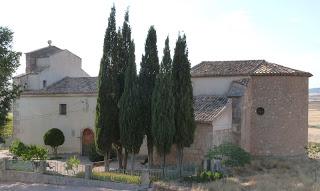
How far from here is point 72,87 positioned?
32.5 metres

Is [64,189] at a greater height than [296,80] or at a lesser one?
lesser

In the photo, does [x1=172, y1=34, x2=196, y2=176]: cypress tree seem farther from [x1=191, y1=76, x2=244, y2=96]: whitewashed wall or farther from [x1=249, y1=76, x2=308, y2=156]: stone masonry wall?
[x1=249, y1=76, x2=308, y2=156]: stone masonry wall

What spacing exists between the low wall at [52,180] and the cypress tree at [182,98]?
12.1 ft

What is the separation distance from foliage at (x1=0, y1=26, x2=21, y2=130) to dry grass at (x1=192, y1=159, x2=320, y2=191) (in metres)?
14.6

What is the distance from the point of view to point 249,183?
2030 cm

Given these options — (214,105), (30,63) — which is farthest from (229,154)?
(30,63)

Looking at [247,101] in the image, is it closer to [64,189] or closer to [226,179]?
[226,179]

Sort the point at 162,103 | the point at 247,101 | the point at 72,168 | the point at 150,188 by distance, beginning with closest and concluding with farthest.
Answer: the point at 150,188 → the point at 162,103 → the point at 72,168 → the point at 247,101

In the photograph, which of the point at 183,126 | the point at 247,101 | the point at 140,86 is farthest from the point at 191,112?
the point at 247,101

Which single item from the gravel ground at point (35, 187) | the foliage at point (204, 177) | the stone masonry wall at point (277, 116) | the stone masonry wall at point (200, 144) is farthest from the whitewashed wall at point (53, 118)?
the foliage at point (204, 177)

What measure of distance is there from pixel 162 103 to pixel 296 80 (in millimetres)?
11366

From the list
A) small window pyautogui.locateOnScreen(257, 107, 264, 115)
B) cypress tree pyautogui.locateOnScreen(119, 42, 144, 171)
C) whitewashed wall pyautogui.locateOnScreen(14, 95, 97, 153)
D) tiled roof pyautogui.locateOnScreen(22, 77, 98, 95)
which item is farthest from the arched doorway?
small window pyautogui.locateOnScreen(257, 107, 264, 115)

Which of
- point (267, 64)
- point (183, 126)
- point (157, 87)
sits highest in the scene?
point (267, 64)

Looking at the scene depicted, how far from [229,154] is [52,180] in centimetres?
932
